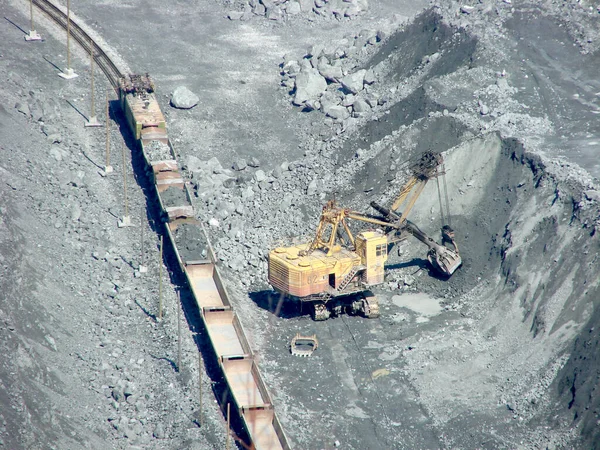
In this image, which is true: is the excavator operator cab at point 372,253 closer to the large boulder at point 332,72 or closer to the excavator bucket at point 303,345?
the excavator bucket at point 303,345

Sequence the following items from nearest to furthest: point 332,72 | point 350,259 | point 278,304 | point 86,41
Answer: point 350,259, point 278,304, point 332,72, point 86,41

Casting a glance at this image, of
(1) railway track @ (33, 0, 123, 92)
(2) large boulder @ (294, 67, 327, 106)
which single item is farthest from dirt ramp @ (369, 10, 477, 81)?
(1) railway track @ (33, 0, 123, 92)

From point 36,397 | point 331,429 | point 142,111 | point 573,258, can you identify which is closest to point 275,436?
point 331,429

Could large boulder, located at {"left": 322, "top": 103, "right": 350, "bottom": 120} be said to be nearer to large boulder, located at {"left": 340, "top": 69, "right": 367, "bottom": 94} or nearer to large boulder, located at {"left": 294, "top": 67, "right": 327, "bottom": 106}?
large boulder, located at {"left": 340, "top": 69, "right": 367, "bottom": 94}

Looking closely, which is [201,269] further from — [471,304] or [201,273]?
[471,304]

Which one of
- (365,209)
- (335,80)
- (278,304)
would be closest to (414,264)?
(365,209)

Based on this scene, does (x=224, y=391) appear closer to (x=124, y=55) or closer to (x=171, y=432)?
(x=171, y=432)

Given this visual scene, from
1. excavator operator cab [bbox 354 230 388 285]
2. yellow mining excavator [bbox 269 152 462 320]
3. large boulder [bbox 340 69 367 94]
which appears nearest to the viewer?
yellow mining excavator [bbox 269 152 462 320]
